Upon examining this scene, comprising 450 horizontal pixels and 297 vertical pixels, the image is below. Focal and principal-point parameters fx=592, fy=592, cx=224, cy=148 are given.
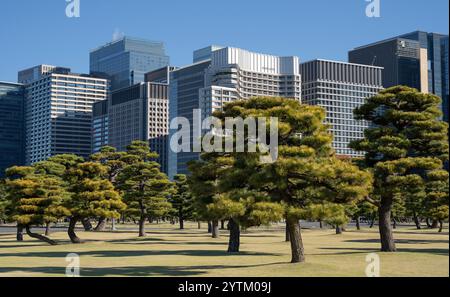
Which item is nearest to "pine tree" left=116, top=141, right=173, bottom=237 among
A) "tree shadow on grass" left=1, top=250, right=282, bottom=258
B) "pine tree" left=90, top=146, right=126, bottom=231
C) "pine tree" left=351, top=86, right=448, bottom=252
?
"pine tree" left=90, top=146, right=126, bottom=231

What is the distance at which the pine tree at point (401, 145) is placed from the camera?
103 ft

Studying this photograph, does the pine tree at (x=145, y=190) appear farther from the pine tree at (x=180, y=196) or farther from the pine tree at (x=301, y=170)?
the pine tree at (x=301, y=170)

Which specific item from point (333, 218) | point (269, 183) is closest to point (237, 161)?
point (269, 183)

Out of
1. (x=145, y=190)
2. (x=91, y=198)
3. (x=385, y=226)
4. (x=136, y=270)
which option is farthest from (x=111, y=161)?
(x=136, y=270)

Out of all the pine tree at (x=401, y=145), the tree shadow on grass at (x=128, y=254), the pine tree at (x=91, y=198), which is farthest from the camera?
the pine tree at (x=91, y=198)

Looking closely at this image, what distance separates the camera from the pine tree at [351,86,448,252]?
3128cm

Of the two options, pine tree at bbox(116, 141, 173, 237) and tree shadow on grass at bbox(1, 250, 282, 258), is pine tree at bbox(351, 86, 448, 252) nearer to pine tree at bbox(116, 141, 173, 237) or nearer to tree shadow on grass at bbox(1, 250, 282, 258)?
tree shadow on grass at bbox(1, 250, 282, 258)

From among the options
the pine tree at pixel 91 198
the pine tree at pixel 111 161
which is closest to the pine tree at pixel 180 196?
the pine tree at pixel 111 161

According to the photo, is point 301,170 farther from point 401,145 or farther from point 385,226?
point 385,226

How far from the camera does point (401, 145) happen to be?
104 feet
